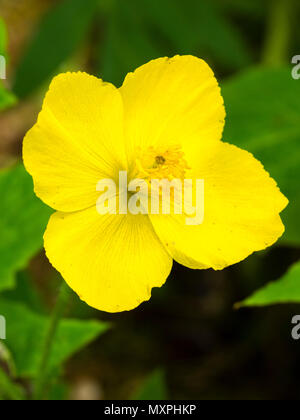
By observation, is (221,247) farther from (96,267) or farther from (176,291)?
(176,291)

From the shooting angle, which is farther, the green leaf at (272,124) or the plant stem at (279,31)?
the plant stem at (279,31)

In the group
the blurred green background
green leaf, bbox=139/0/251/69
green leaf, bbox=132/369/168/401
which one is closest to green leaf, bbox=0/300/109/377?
green leaf, bbox=132/369/168/401

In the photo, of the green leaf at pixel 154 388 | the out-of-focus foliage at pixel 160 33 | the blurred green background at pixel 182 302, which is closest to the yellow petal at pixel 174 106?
the green leaf at pixel 154 388

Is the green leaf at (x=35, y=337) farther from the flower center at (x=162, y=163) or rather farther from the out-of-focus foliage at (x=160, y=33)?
the out-of-focus foliage at (x=160, y=33)

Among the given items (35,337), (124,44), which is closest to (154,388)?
(35,337)

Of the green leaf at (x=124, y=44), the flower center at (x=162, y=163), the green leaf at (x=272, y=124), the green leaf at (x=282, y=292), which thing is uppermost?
the green leaf at (x=124, y=44)

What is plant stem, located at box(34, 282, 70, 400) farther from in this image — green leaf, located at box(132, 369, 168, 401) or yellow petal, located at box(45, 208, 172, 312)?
green leaf, located at box(132, 369, 168, 401)
